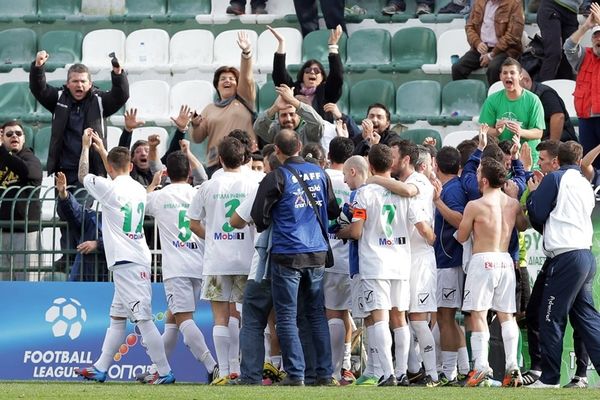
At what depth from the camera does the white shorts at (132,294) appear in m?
12.1

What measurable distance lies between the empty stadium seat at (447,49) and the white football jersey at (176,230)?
19.4ft

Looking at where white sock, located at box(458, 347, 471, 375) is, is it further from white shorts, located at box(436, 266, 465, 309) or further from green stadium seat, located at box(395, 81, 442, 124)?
green stadium seat, located at box(395, 81, 442, 124)

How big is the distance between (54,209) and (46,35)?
625 cm

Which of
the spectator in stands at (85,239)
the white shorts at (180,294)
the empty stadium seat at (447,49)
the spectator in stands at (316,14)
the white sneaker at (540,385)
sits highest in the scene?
the spectator in stands at (316,14)

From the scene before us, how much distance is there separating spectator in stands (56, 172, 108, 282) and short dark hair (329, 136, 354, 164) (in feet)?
7.87

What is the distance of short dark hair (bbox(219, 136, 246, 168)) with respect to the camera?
12.2 meters

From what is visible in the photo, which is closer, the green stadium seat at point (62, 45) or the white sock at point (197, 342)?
the white sock at point (197, 342)

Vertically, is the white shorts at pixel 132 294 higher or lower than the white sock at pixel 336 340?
higher

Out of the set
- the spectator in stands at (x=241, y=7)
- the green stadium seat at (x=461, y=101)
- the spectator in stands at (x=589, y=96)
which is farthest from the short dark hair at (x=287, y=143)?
the spectator in stands at (x=241, y=7)

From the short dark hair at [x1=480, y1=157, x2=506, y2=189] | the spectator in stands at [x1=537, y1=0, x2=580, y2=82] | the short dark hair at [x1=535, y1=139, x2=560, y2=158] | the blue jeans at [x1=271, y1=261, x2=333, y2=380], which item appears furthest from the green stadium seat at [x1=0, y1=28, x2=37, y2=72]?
the short dark hair at [x1=480, y1=157, x2=506, y2=189]

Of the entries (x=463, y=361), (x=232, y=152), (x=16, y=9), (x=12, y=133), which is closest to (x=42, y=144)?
(x=12, y=133)

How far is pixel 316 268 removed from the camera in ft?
38.2

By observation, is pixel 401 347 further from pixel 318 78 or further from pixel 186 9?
pixel 186 9

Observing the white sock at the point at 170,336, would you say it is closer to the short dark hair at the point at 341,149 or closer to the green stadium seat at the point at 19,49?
the short dark hair at the point at 341,149
